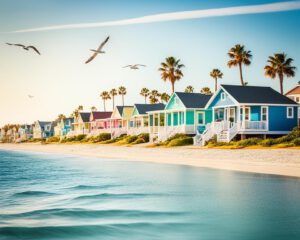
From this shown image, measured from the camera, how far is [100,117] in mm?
86938

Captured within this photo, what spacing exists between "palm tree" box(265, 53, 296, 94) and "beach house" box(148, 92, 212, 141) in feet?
45.8

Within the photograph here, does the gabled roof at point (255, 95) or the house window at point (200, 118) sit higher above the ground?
the gabled roof at point (255, 95)

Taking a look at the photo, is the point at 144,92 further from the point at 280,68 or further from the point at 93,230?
the point at 93,230

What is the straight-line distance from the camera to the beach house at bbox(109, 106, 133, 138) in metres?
66.8

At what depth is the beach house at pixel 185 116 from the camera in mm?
46906

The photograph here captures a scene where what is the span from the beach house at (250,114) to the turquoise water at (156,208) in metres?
15.0

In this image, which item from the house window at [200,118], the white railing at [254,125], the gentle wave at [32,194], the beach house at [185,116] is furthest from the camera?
the house window at [200,118]

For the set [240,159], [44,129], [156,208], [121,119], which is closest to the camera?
[156,208]

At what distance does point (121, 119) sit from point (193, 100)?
24922 mm

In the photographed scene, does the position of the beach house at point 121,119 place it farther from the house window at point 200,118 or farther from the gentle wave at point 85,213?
the gentle wave at point 85,213

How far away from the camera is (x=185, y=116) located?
47.5 m

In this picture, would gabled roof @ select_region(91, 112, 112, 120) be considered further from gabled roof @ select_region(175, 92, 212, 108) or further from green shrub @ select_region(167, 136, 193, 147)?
green shrub @ select_region(167, 136, 193, 147)

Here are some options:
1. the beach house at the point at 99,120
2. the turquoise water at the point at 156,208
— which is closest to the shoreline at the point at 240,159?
the turquoise water at the point at 156,208

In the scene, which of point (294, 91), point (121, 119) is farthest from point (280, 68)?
point (121, 119)
